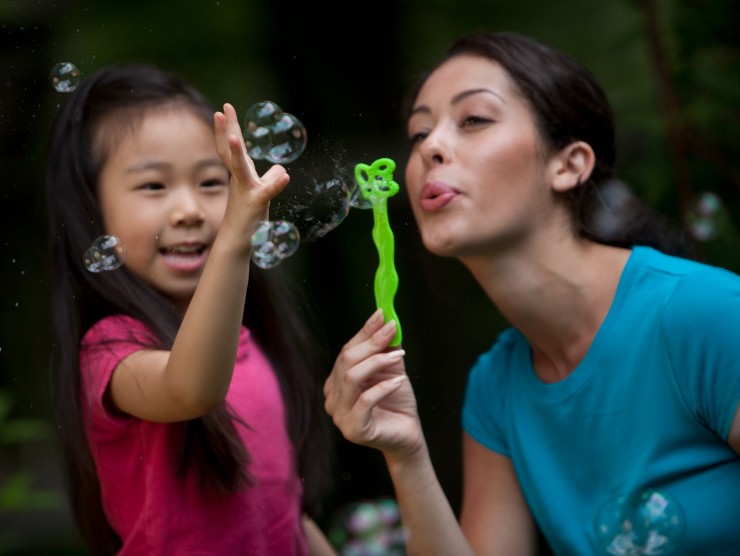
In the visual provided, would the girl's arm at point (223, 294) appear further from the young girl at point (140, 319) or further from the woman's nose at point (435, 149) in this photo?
the woman's nose at point (435, 149)

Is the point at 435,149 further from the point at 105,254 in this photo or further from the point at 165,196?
the point at 105,254

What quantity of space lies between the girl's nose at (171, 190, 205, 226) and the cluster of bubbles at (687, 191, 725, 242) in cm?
159

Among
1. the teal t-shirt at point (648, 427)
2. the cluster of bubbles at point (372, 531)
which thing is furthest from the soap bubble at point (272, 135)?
the cluster of bubbles at point (372, 531)

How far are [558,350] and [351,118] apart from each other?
696 mm

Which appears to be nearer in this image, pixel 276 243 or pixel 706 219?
pixel 276 243

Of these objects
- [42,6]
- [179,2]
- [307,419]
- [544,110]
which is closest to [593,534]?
[307,419]

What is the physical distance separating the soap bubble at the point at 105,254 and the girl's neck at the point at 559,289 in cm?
63

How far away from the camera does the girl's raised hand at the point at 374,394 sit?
5.01 ft

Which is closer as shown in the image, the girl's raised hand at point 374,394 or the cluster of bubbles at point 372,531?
the girl's raised hand at point 374,394

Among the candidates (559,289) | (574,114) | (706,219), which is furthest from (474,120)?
(706,219)

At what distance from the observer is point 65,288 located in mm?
1619

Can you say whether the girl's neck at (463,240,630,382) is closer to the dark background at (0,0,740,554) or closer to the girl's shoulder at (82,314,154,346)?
the dark background at (0,0,740,554)

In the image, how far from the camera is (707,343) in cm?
166

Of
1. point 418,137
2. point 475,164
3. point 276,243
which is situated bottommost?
point 276,243
